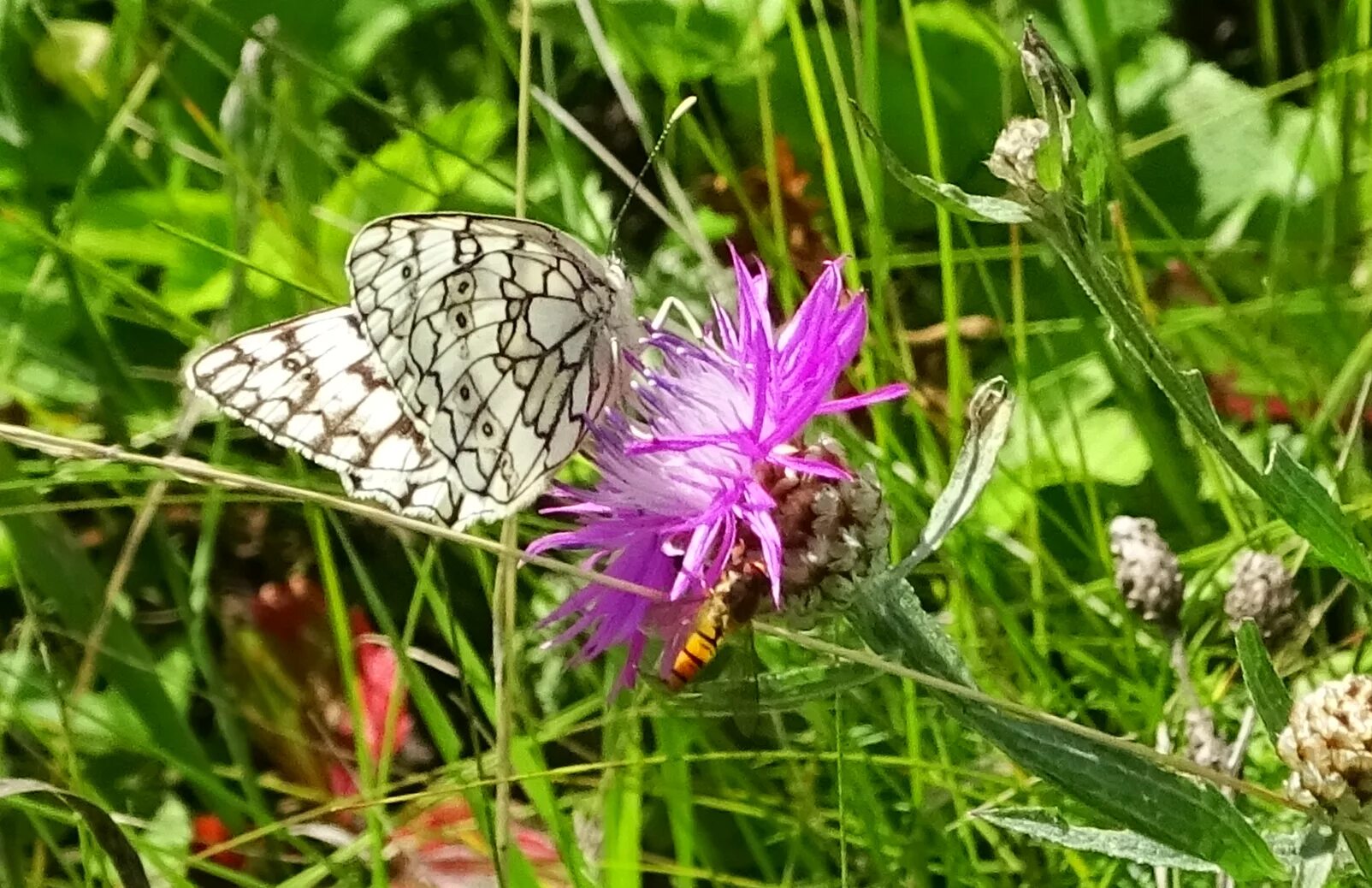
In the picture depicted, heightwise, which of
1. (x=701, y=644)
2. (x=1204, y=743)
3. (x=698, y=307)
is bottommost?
(x=1204, y=743)

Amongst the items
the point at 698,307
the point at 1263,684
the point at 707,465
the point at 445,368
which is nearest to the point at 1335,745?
the point at 1263,684

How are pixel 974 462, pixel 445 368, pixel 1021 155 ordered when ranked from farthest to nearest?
pixel 445 368, pixel 974 462, pixel 1021 155

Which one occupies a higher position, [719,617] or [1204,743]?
[719,617]

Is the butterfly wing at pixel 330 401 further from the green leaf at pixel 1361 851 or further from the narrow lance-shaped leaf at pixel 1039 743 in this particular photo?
the green leaf at pixel 1361 851

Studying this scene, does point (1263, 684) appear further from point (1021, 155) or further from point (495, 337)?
point (495, 337)

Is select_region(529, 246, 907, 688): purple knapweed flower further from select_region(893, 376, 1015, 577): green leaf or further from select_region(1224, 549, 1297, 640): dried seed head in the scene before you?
select_region(1224, 549, 1297, 640): dried seed head

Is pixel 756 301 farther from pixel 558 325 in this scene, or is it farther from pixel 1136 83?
pixel 1136 83

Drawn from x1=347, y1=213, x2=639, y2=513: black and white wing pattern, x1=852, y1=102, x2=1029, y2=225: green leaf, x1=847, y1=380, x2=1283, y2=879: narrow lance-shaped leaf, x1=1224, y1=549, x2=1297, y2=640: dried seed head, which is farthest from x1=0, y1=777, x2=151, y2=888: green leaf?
x1=1224, y1=549, x2=1297, y2=640: dried seed head

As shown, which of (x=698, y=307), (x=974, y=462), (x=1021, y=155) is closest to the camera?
(x=1021, y=155)
